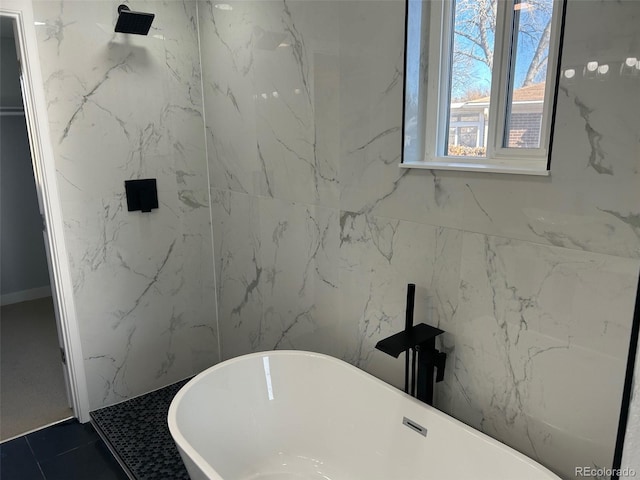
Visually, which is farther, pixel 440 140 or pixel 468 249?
pixel 440 140

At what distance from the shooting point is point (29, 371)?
3.19m

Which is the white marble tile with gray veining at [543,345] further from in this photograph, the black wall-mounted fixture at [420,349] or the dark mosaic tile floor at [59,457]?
the dark mosaic tile floor at [59,457]

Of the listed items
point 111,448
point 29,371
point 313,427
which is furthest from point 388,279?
point 29,371

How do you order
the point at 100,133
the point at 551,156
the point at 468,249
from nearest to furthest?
1. the point at 551,156
2. the point at 468,249
3. the point at 100,133

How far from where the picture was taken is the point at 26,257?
14.4 ft

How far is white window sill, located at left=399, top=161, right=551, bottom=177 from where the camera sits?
1.39 m

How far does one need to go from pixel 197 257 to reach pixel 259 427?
127 centimetres

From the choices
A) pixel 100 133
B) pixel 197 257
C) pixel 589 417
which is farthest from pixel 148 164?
pixel 589 417

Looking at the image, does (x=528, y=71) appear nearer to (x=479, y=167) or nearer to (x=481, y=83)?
(x=481, y=83)

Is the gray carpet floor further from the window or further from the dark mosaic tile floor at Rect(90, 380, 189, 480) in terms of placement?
the window

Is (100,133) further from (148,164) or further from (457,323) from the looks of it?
(457,323)

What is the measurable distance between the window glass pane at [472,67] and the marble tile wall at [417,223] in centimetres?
20

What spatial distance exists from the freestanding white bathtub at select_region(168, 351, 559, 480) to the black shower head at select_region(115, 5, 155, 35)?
1796 millimetres

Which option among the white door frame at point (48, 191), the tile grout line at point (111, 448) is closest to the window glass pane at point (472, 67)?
the white door frame at point (48, 191)
